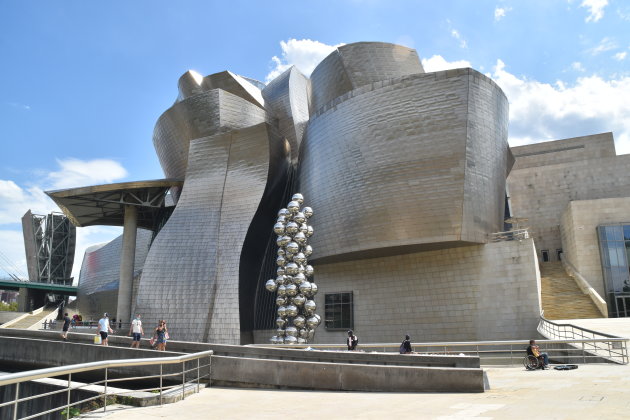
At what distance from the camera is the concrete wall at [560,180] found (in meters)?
34.4

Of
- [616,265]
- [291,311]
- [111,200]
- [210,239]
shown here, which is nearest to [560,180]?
[616,265]

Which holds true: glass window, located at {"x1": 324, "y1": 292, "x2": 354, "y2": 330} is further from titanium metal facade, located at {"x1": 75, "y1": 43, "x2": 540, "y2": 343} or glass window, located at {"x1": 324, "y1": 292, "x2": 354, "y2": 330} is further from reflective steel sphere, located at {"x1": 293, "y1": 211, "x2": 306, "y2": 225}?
reflective steel sphere, located at {"x1": 293, "y1": 211, "x2": 306, "y2": 225}

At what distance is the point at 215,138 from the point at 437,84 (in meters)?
12.3

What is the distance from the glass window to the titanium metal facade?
50 cm

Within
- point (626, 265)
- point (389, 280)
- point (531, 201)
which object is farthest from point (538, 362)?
point (531, 201)

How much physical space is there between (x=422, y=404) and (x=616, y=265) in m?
24.9

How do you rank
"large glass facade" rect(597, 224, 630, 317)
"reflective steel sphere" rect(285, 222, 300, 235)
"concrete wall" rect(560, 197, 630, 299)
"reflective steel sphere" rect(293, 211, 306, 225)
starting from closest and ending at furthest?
1. "reflective steel sphere" rect(285, 222, 300, 235)
2. "reflective steel sphere" rect(293, 211, 306, 225)
3. "large glass facade" rect(597, 224, 630, 317)
4. "concrete wall" rect(560, 197, 630, 299)

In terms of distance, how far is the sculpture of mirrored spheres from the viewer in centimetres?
1756

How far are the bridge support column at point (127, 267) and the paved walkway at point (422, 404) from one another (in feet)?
74.2

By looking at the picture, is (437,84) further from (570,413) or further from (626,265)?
(570,413)

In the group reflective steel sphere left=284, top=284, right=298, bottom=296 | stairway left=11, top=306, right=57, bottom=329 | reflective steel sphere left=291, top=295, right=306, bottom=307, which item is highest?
reflective steel sphere left=284, top=284, right=298, bottom=296

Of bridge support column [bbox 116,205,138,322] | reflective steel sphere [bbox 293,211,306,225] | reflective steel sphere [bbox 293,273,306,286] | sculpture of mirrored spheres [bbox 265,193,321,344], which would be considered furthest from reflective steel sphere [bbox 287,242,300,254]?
bridge support column [bbox 116,205,138,322]

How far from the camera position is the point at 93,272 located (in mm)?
43281

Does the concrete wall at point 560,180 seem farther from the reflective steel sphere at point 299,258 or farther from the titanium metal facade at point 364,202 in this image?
the reflective steel sphere at point 299,258
